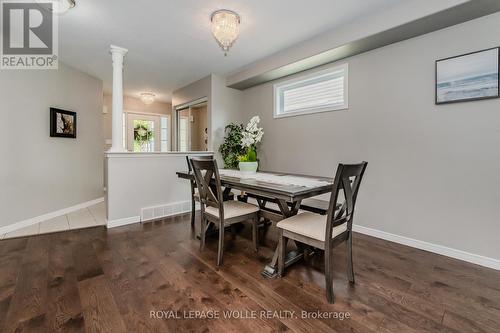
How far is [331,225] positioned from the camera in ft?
4.91

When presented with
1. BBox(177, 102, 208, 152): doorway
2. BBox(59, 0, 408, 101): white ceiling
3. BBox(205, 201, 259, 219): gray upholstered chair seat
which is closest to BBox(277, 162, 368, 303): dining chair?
BBox(205, 201, 259, 219): gray upholstered chair seat

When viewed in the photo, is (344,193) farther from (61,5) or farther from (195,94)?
(195,94)

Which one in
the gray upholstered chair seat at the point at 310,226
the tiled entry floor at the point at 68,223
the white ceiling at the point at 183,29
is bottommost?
the tiled entry floor at the point at 68,223

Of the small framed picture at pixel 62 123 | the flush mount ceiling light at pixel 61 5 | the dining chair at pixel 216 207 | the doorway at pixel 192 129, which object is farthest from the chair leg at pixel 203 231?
the doorway at pixel 192 129

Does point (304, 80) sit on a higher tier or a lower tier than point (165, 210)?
higher

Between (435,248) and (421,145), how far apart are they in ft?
3.50

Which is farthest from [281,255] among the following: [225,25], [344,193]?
[225,25]

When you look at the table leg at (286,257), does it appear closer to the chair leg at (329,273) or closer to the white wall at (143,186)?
the chair leg at (329,273)

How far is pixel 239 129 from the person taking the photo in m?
4.20

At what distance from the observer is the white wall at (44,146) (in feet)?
9.24

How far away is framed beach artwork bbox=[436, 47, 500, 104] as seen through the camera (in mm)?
1941

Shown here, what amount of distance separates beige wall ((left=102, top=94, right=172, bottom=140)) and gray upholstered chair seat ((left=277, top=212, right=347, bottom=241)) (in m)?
4.99

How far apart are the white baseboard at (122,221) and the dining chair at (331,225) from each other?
232 centimetres

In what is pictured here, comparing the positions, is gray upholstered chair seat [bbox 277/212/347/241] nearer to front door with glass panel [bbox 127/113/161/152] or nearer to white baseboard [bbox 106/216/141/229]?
white baseboard [bbox 106/216/141/229]
